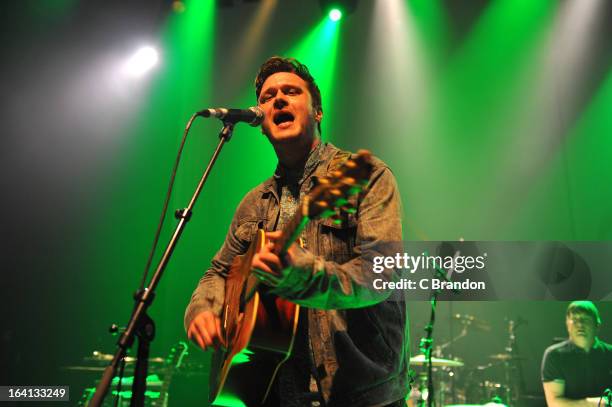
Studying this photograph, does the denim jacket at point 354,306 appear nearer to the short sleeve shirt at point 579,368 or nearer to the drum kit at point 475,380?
the short sleeve shirt at point 579,368

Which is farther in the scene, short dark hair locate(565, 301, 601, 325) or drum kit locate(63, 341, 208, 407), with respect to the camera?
drum kit locate(63, 341, 208, 407)

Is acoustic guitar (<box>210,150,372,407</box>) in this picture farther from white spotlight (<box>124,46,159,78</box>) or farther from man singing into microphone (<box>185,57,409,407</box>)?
white spotlight (<box>124,46,159,78</box>)

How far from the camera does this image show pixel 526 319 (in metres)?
6.87

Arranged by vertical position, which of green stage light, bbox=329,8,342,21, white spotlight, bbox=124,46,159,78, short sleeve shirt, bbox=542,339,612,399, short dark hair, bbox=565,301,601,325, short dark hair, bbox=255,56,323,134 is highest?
green stage light, bbox=329,8,342,21

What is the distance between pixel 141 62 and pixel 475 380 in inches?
230

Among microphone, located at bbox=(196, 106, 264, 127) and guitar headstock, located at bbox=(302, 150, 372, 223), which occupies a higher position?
microphone, located at bbox=(196, 106, 264, 127)

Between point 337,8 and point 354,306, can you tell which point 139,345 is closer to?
point 354,306

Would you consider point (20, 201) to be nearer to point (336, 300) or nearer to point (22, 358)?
point (22, 358)

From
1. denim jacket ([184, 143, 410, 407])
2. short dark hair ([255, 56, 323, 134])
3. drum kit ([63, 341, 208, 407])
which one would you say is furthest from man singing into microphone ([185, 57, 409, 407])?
drum kit ([63, 341, 208, 407])

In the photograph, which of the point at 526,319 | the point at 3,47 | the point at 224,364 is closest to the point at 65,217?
the point at 3,47

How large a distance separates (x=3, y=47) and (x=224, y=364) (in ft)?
16.6

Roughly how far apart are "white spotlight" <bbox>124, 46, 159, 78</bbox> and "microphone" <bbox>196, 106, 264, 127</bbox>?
13.1ft

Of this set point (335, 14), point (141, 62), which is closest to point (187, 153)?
point (141, 62)

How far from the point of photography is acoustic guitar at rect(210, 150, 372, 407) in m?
1.38
